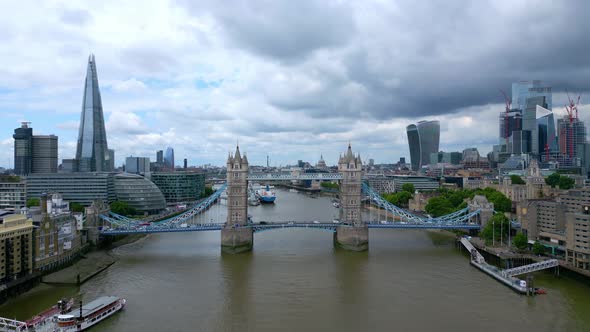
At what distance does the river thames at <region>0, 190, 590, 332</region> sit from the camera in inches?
1072

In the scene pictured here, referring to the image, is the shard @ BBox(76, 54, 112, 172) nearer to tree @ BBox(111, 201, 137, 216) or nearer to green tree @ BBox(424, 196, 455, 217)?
tree @ BBox(111, 201, 137, 216)

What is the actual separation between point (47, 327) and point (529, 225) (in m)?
40.2

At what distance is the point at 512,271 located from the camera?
119ft

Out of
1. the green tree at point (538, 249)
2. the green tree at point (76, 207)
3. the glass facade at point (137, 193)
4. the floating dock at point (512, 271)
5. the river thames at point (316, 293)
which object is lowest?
the river thames at point (316, 293)

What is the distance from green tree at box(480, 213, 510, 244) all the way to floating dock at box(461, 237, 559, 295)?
21.5 feet

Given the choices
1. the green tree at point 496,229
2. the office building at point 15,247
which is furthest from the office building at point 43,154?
the green tree at point 496,229

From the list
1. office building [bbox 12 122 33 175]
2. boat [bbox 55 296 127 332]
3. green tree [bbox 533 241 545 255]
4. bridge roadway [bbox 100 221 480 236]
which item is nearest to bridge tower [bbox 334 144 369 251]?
bridge roadway [bbox 100 221 480 236]

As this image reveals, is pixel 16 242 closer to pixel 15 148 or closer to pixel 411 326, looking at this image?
pixel 411 326

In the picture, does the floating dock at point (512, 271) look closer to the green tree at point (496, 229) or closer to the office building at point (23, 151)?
the green tree at point (496, 229)

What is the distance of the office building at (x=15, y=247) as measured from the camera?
1254 inches

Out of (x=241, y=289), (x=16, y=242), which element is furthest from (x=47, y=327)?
(x=241, y=289)

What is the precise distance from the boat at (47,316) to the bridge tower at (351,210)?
26182mm

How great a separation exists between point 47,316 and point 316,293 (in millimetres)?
16400

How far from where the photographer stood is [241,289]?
34031 mm
